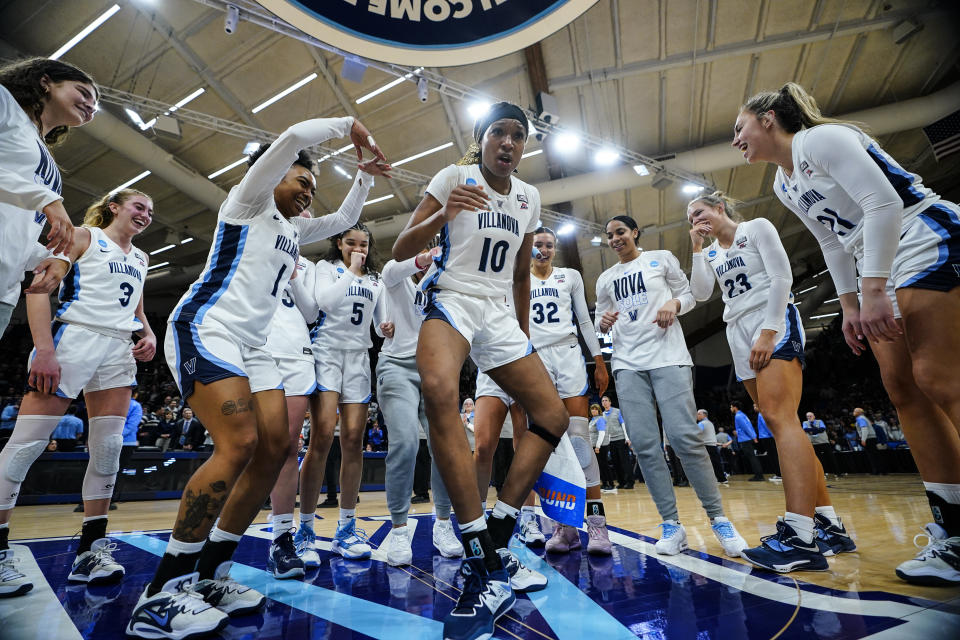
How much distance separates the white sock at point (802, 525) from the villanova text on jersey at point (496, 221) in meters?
1.74

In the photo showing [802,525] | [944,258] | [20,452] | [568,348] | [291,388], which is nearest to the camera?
[944,258]

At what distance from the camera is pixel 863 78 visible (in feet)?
33.3

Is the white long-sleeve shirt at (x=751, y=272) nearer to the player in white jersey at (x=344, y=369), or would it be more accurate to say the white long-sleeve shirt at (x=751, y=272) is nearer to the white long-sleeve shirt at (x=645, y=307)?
the white long-sleeve shirt at (x=645, y=307)

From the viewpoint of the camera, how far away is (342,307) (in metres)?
3.22

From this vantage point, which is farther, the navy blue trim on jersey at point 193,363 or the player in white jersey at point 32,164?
the navy blue trim on jersey at point 193,363

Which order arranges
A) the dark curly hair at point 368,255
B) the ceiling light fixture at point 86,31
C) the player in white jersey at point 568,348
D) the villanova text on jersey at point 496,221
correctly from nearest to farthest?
the villanova text on jersey at point 496,221
the player in white jersey at point 568,348
the dark curly hair at point 368,255
the ceiling light fixture at point 86,31

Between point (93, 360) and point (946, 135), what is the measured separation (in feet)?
45.2

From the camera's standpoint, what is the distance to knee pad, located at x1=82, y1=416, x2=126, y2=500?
2492 mm

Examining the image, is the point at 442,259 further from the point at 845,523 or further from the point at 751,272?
the point at 845,523

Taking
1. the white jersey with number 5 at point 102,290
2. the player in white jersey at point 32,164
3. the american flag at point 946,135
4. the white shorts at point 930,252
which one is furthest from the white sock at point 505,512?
the american flag at point 946,135

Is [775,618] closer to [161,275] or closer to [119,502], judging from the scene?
[119,502]

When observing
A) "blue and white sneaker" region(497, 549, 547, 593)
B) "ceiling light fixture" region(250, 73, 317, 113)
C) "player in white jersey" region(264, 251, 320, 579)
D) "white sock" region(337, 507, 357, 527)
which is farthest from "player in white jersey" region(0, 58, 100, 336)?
"ceiling light fixture" region(250, 73, 317, 113)

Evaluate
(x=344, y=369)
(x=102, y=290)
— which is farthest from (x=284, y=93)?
(x=344, y=369)

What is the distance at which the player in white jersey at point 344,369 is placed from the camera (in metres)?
2.79
